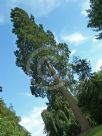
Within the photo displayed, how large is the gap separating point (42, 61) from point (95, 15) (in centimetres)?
1364

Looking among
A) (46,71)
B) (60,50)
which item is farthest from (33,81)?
(60,50)

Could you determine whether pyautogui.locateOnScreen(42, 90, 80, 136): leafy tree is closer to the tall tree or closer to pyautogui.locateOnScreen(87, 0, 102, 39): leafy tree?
the tall tree

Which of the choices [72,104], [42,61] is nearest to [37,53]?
[42,61]

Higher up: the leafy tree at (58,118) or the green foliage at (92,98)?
the leafy tree at (58,118)

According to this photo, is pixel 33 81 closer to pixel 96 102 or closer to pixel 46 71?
pixel 46 71

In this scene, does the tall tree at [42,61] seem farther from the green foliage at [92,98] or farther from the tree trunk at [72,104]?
the green foliage at [92,98]

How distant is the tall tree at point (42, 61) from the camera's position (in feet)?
174

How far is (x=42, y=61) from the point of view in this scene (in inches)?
2119

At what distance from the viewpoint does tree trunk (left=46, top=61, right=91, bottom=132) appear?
5162 cm

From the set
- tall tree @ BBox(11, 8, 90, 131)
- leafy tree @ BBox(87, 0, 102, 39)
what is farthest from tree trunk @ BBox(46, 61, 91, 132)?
leafy tree @ BBox(87, 0, 102, 39)

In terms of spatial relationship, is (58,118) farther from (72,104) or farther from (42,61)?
(42,61)

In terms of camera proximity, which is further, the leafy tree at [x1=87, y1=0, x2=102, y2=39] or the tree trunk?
the tree trunk

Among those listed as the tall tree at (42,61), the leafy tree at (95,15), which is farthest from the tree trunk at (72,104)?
the leafy tree at (95,15)

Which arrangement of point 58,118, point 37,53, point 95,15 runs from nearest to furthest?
point 95,15 < point 37,53 < point 58,118
